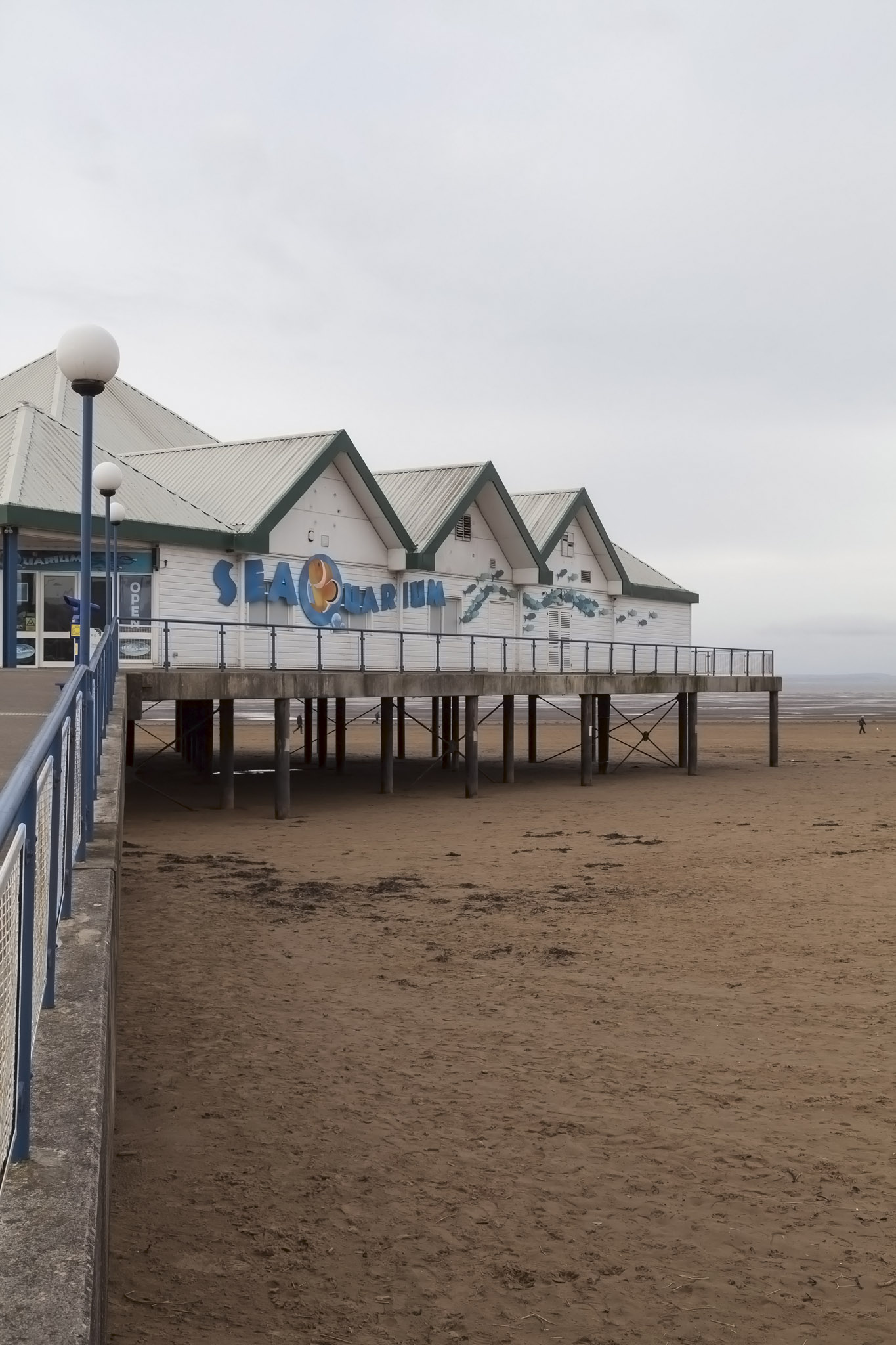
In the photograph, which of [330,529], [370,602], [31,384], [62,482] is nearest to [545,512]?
[370,602]

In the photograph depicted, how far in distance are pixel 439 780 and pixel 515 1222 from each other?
21844 millimetres

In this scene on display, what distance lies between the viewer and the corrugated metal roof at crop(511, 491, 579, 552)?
103ft

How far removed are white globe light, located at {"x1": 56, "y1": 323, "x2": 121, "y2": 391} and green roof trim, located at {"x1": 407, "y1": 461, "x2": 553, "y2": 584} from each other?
1636 centimetres

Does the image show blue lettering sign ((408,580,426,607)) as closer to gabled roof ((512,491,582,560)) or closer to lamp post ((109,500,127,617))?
gabled roof ((512,491,582,560))

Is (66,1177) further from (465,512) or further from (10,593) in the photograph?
(465,512)

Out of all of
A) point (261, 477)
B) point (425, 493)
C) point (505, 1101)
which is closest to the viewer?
point (505, 1101)

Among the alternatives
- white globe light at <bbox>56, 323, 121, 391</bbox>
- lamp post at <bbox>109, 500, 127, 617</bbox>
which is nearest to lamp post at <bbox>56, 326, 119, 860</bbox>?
white globe light at <bbox>56, 323, 121, 391</bbox>

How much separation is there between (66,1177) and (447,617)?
A: 966 inches

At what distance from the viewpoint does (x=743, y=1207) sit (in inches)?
251

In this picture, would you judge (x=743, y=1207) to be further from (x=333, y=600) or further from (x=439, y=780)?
(x=439, y=780)

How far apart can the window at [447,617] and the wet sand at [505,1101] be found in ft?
36.1

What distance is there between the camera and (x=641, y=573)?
36531 millimetres

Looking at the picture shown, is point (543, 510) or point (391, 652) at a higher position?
point (543, 510)

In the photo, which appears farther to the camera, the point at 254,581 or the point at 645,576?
the point at 645,576
